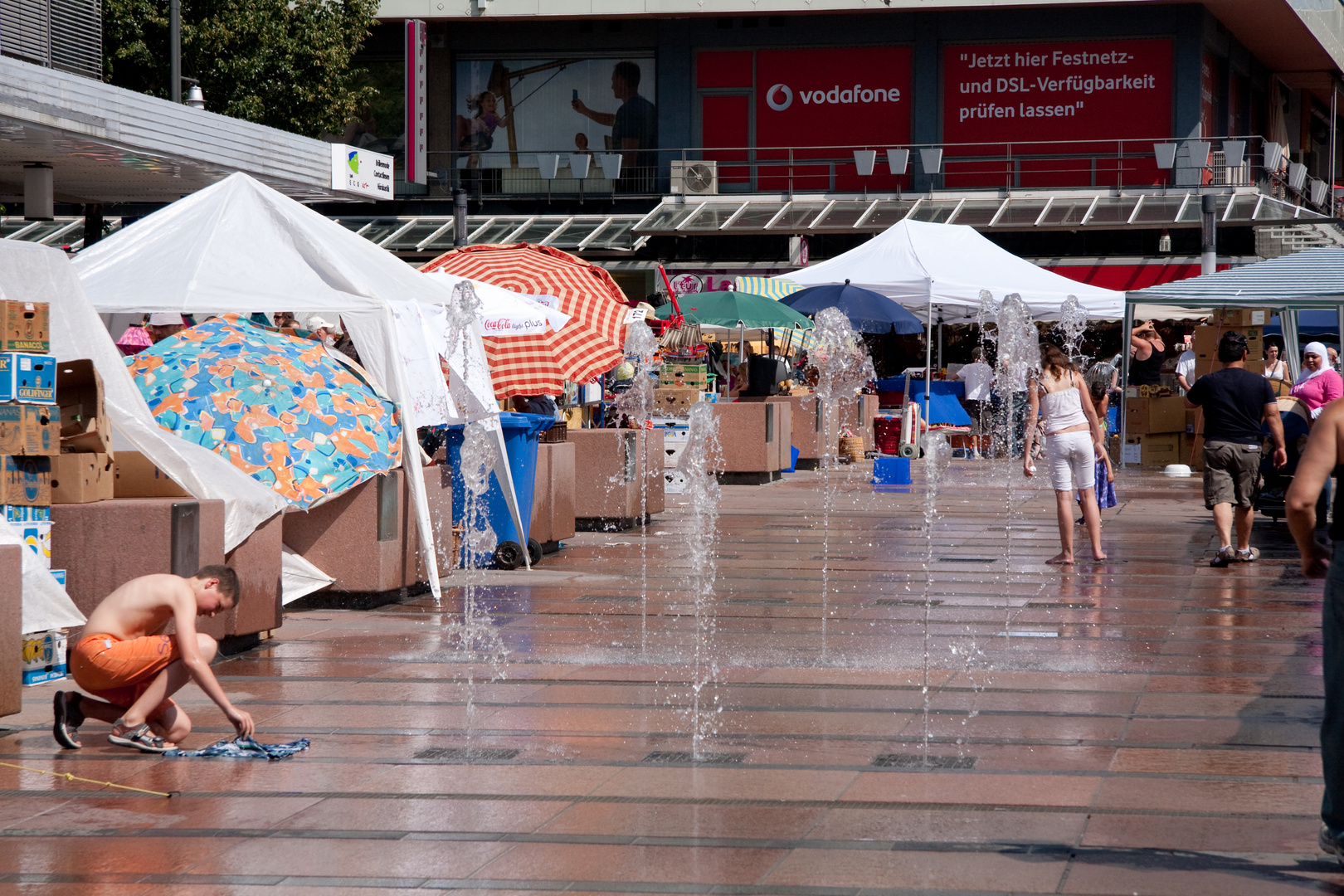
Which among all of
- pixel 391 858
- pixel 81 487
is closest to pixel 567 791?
pixel 391 858

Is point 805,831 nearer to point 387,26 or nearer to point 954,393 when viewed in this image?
point 954,393

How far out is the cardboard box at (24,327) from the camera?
23.5 feet

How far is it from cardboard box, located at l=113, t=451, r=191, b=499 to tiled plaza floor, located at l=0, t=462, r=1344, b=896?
948 millimetres

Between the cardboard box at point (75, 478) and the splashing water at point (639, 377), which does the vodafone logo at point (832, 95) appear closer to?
the splashing water at point (639, 377)

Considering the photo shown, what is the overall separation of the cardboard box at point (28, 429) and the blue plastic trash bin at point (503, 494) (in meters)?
4.46

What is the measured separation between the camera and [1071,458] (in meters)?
12.0

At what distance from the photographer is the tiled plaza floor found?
4.65 metres

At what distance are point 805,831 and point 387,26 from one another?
34.3m

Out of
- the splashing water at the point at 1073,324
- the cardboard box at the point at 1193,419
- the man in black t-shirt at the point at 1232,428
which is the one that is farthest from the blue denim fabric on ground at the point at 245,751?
the splashing water at the point at 1073,324

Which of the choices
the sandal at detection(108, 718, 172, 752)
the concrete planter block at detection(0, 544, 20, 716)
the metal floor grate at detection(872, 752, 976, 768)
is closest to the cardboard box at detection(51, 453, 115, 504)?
the concrete planter block at detection(0, 544, 20, 716)

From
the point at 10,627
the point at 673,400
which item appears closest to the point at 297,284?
the point at 10,627

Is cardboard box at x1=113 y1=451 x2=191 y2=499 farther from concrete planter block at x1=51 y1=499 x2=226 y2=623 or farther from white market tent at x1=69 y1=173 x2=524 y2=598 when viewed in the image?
white market tent at x1=69 y1=173 x2=524 y2=598

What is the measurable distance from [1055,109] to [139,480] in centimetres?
2996

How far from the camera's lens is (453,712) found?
682cm
